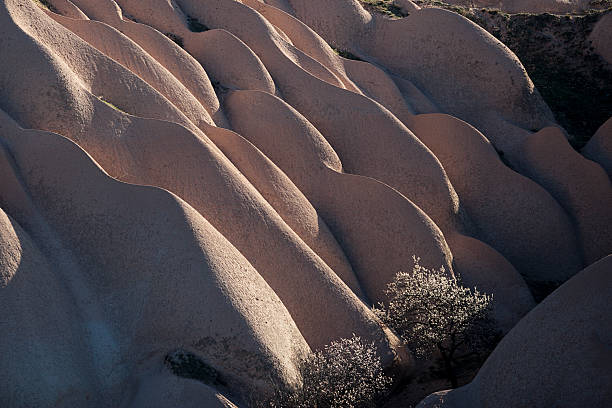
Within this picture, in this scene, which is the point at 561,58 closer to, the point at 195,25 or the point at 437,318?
the point at 195,25

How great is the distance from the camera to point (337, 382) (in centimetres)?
1642

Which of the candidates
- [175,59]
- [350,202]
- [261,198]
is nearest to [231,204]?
[261,198]

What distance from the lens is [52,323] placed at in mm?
15102

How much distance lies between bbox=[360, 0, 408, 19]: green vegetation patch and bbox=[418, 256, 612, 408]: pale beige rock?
24069 mm

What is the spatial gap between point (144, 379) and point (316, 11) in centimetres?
2326

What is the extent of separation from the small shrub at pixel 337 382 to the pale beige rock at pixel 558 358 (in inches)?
84.1

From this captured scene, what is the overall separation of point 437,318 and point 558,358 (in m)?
4.96

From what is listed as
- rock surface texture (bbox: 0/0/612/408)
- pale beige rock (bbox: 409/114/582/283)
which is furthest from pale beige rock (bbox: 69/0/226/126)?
pale beige rock (bbox: 409/114/582/283)

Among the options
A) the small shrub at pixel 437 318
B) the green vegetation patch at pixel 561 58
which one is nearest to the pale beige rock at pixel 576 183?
the green vegetation patch at pixel 561 58

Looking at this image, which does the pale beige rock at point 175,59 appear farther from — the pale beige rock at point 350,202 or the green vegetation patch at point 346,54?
the green vegetation patch at point 346,54

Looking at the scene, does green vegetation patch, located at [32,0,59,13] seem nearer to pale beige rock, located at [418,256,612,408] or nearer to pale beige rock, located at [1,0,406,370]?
pale beige rock, located at [1,0,406,370]

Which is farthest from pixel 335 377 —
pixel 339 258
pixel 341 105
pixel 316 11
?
pixel 316 11

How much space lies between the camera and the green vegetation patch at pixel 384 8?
3524cm

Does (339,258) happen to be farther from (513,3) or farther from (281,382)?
(513,3)
